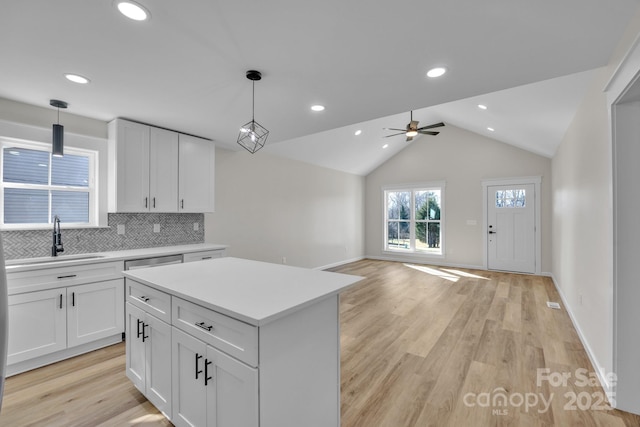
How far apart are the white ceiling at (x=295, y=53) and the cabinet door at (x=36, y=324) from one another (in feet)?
5.81

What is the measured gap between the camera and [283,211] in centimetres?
577

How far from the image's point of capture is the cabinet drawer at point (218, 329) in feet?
4.35

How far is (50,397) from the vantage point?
2168 millimetres

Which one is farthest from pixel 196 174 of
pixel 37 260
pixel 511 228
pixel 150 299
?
pixel 511 228

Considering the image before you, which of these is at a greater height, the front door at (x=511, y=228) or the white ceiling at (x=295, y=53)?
the white ceiling at (x=295, y=53)

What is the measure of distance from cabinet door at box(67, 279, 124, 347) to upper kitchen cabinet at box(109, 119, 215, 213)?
849 millimetres

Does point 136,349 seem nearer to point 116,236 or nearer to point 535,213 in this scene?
point 116,236

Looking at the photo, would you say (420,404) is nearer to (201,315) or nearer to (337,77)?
(201,315)

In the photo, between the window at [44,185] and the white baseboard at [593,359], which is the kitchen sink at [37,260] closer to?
the window at [44,185]

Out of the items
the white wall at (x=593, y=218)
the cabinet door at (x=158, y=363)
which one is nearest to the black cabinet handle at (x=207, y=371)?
the cabinet door at (x=158, y=363)

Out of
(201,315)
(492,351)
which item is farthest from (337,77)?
(492,351)

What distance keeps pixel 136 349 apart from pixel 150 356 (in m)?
0.25

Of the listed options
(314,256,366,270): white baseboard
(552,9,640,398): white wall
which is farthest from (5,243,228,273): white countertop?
(552,9,640,398): white wall

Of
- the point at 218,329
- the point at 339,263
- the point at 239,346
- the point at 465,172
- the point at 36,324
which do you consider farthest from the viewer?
the point at 339,263
